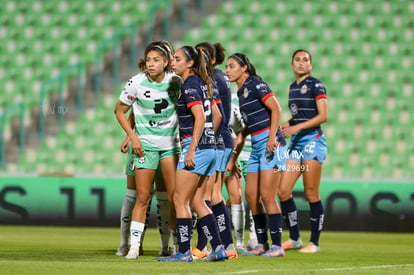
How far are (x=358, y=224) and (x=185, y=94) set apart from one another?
7.67 m

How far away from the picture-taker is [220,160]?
8.90 meters

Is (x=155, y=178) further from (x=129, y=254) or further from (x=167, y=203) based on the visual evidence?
(x=129, y=254)

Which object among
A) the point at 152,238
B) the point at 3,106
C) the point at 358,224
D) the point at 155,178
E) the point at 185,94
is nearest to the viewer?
the point at 185,94

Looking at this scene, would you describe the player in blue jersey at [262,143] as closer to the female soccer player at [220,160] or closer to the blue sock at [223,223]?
the female soccer player at [220,160]

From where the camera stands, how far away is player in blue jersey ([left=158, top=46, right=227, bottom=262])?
8.26 metres

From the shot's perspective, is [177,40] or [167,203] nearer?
[167,203]

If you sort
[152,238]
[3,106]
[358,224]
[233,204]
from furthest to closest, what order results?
[3,106]
[358,224]
[152,238]
[233,204]

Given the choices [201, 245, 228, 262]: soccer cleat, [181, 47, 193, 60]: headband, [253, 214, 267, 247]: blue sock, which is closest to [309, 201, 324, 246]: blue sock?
[253, 214, 267, 247]: blue sock

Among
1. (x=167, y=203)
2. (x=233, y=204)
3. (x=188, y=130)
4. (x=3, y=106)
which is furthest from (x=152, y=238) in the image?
(x=3, y=106)

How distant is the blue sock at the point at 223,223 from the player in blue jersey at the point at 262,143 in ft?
2.10

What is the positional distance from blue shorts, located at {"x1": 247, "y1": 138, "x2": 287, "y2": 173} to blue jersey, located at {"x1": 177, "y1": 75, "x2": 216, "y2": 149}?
52.6 inches

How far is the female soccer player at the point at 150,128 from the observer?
349 inches

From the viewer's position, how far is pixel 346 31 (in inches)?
756

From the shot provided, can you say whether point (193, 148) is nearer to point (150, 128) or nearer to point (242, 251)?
point (150, 128)
